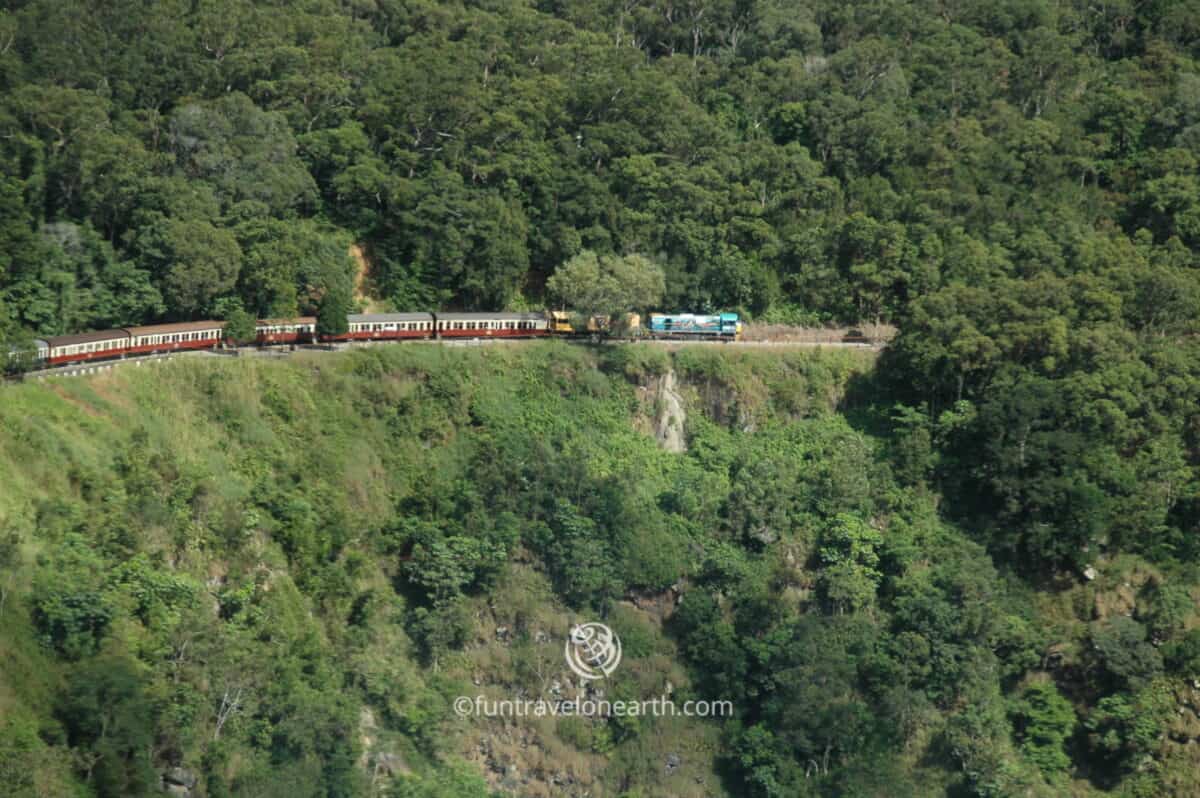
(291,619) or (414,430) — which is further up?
(414,430)

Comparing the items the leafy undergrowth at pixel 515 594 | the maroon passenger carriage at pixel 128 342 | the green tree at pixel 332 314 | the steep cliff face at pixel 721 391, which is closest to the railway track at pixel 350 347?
the maroon passenger carriage at pixel 128 342

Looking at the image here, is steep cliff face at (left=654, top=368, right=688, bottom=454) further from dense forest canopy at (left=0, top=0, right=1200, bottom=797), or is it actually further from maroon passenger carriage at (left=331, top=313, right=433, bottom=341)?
maroon passenger carriage at (left=331, top=313, right=433, bottom=341)

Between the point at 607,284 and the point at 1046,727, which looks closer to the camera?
the point at 1046,727

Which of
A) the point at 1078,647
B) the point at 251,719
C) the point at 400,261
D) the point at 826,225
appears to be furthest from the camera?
the point at 826,225

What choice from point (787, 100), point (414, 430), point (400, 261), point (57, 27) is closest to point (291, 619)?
point (414, 430)

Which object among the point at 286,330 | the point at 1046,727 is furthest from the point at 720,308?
the point at 1046,727

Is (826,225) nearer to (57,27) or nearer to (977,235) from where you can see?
(977,235)

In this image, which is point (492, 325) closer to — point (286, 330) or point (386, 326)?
point (386, 326)
